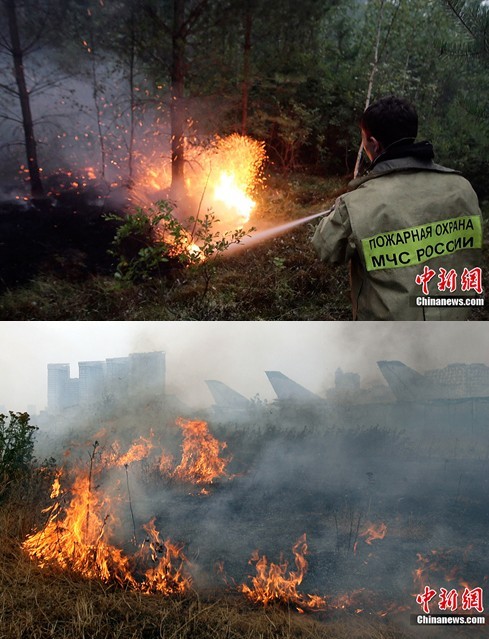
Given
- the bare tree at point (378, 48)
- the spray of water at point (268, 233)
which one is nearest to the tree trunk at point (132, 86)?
the spray of water at point (268, 233)

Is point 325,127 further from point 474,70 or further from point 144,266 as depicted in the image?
point 144,266

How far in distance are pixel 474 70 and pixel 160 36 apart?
1580mm

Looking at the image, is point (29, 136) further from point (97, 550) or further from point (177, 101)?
point (97, 550)

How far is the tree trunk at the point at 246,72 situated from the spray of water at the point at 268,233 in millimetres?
495

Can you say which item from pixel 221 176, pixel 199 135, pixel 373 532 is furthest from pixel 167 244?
pixel 373 532

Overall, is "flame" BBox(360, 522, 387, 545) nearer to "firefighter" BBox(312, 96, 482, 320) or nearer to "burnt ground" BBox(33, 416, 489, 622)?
"burnt ground" BBox(33, 416, 489, 622)

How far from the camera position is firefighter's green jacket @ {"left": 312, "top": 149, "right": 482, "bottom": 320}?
8.91 ft

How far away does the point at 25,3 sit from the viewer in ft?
9.96

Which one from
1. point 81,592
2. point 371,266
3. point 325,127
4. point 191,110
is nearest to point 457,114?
point 325,127

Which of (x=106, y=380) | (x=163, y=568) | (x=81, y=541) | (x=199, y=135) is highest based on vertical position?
(x=199, y=135)

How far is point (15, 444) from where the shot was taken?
105 inches
